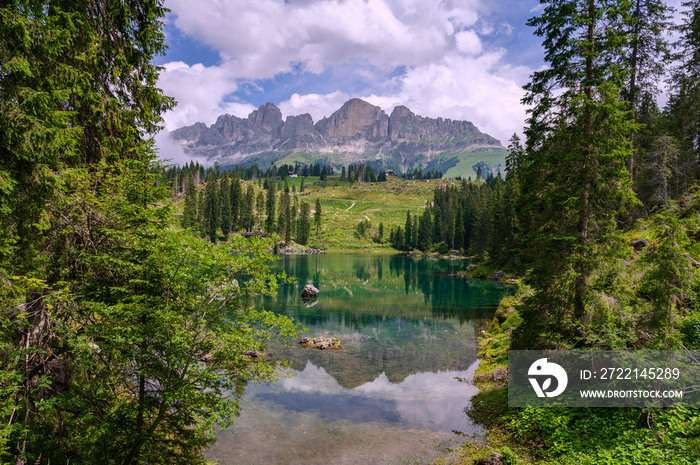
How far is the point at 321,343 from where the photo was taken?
89.0 feet

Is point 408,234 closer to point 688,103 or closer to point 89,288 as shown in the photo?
point 688,103

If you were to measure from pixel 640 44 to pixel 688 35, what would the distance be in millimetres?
9434

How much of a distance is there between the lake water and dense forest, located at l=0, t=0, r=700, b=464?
→ 4.14 m

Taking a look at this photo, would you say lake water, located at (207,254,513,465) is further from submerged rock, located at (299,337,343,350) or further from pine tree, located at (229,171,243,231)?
pine tree, located at (229,171,243,231)

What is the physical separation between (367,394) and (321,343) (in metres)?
8.50

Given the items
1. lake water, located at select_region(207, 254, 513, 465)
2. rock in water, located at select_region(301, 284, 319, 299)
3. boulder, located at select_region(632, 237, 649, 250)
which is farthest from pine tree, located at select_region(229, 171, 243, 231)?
boulder, located at select_region(632, 237, 649, 250)

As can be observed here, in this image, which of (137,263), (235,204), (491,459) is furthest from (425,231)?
(137,263)

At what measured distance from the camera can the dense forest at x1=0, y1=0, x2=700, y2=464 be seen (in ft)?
25.9

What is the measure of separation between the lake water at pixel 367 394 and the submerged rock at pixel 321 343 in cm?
65

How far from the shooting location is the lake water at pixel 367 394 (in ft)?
44.9

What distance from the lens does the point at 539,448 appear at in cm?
1161

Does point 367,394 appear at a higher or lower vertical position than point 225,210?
lower

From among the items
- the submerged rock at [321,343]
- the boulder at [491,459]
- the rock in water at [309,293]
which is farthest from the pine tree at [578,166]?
the rock in water at [309,293]

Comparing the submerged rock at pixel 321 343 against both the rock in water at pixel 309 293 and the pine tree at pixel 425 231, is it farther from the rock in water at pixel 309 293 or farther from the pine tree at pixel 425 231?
the pine tree at pixel 425 231
